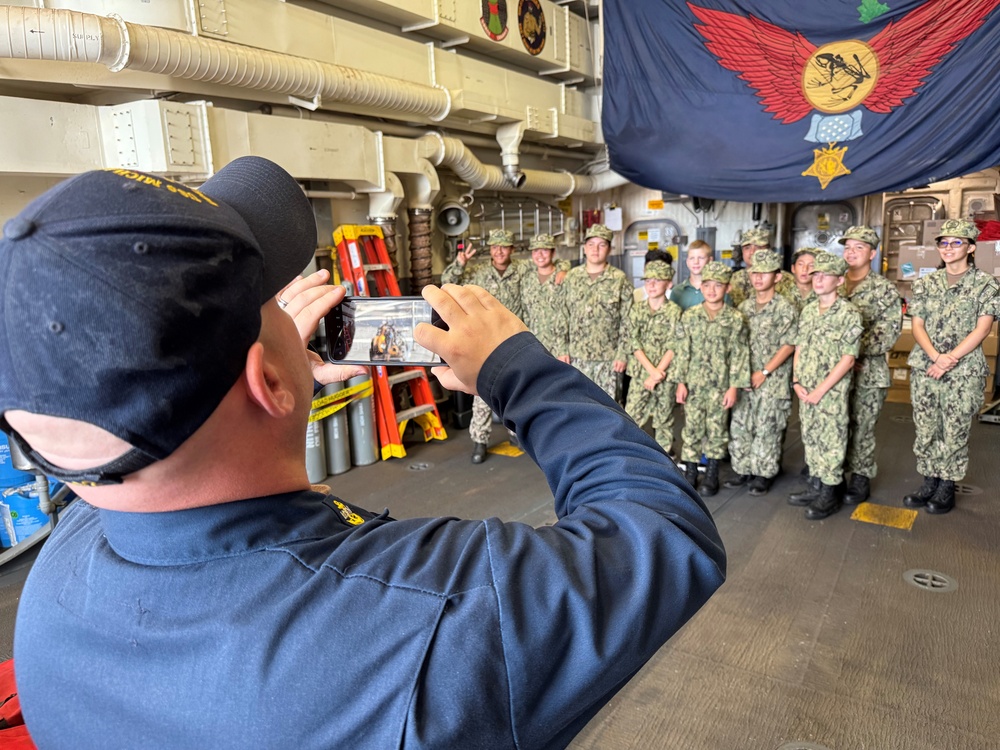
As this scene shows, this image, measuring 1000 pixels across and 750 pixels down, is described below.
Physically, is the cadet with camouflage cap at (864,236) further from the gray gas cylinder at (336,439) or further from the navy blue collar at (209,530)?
the navy blue collar at (209,530)

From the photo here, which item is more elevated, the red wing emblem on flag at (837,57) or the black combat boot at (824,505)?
the red wing emblem on flag at (837,57)

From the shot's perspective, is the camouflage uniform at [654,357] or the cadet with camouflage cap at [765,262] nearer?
the cadet with camouflage cap at [765,262]

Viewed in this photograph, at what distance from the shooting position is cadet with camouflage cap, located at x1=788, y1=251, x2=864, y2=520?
3600mm

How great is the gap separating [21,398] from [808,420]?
4000mm

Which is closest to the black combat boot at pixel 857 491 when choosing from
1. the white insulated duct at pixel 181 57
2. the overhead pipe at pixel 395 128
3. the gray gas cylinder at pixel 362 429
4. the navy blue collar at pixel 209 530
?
the gray gas cylinder at pixel 362 429

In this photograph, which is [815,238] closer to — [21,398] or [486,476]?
[486,476]

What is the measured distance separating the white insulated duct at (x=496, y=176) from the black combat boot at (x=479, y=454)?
7.25 ft

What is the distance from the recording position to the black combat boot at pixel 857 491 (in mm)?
3875

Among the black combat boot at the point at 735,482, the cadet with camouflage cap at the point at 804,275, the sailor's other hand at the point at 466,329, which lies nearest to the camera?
the sailor's other hand at the point at 466,329

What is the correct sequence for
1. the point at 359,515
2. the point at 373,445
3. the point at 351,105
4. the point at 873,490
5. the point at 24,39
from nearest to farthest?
the point at 359,515, the point at 24,39, the point at 873,490, the point at 351,105, the point at 373,445

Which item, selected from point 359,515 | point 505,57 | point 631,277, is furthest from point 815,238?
point 359,515

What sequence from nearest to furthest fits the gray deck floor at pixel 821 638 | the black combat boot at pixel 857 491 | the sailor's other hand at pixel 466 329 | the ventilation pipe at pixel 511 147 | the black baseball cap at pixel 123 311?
the black baseball cap at pixel 123 311 < the sailor's other hand at pixel 466 329 < the gray deck floor at pixel 821 638 < the black combat boot at pixel 857 491 < the ventilation pipe at pixel 511 147

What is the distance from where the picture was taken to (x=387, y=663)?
0.49m

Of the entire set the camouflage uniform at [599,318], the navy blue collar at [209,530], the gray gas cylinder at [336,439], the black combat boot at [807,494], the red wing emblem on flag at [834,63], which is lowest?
the black combat boot at [807,494]
